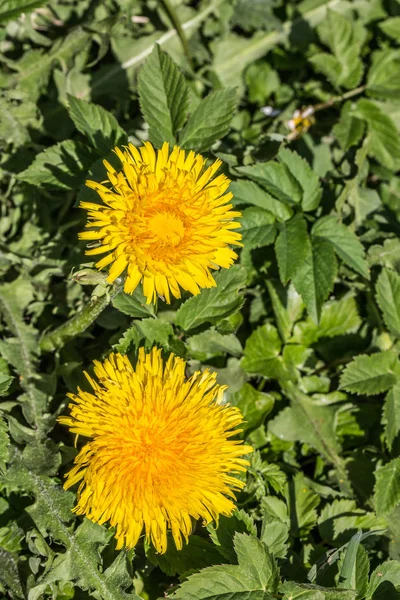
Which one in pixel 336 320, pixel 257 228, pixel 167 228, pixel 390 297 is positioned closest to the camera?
pixel 167 228

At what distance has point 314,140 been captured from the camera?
362 cm

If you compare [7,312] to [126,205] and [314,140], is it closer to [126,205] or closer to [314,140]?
[126,205]

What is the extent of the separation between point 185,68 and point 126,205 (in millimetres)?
1841

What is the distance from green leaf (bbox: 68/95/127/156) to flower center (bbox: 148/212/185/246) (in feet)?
2.50

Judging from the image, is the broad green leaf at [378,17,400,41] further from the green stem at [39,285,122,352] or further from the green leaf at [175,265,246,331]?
the green stem at [39,285,122,352]

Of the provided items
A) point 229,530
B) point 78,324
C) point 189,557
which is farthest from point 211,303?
point 189,557

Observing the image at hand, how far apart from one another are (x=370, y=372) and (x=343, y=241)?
0.62 metres

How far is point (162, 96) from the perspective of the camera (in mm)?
2781

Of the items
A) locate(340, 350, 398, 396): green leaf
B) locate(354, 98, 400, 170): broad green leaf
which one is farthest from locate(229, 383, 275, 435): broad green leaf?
locate(354, 98, 400, 170): broad green leaf

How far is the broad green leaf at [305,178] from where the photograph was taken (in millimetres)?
2961

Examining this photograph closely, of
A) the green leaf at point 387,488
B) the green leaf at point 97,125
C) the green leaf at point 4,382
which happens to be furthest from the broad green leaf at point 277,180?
the green leaf at point 4,382

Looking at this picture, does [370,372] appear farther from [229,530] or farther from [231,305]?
[229,530]

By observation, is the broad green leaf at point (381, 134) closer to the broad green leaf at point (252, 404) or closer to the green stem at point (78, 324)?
the broad green leaf at point (252, 404)

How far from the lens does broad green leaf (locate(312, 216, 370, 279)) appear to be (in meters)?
2.86
